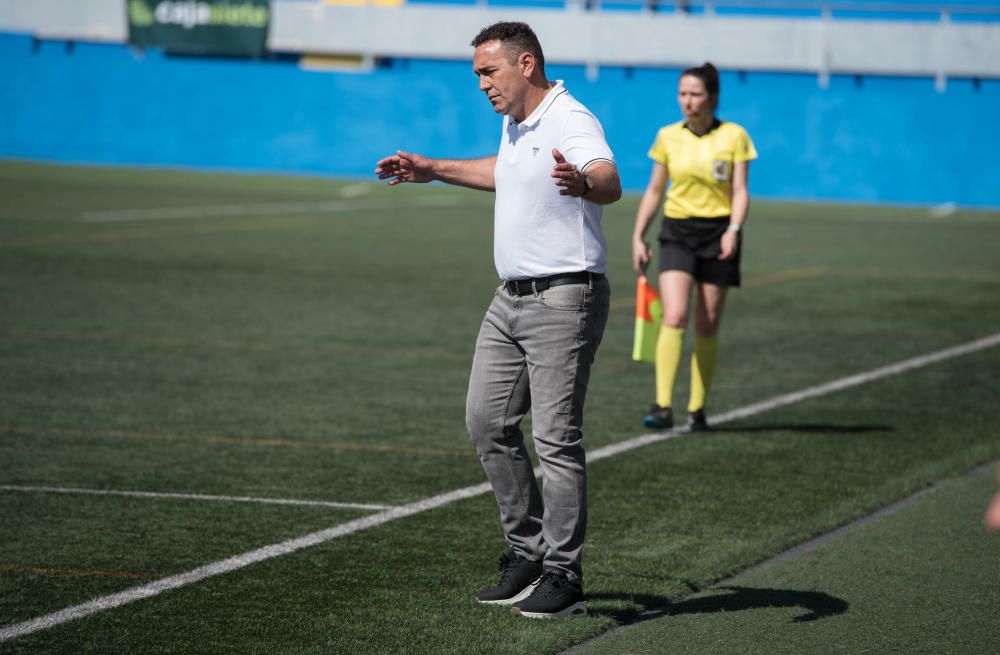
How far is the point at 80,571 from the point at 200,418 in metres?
3.35

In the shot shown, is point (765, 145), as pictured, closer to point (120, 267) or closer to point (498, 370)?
point (120, 267)

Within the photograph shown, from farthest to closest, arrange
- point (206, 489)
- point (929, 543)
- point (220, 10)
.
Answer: point (220, 10) < point (206, 489) < point (929, 543)

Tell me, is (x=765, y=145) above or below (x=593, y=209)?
below

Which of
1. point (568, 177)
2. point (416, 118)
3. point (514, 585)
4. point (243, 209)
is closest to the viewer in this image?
point (568, 177)

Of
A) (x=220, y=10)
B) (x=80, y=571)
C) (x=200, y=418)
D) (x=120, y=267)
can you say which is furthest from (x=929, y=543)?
(x=220, y=10)

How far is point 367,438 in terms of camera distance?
888cm

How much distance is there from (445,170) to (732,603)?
1888 mm

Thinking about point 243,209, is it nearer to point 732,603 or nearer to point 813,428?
point 813,428

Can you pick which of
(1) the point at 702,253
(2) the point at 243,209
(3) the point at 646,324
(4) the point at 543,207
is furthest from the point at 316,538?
(2) the point at 243,209

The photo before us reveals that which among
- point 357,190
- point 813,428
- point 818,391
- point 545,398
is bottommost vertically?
point 357,190

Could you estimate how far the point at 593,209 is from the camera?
546cm

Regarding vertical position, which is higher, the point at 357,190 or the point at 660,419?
the point at 660,419

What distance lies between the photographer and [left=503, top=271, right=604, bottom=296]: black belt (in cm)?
543

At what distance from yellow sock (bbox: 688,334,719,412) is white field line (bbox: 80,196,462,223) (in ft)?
51.2
